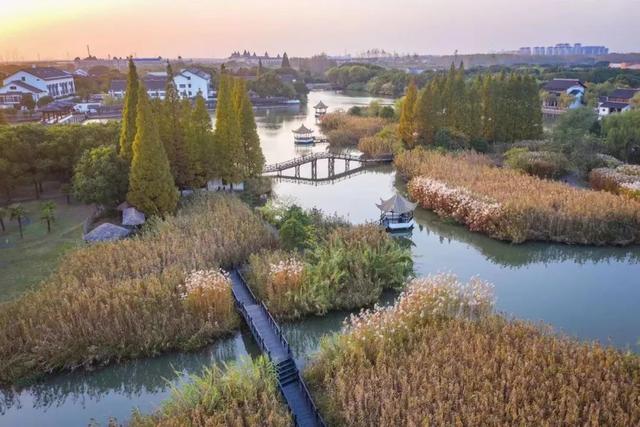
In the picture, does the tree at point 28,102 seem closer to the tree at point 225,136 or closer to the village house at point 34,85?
the village house at point 34,85

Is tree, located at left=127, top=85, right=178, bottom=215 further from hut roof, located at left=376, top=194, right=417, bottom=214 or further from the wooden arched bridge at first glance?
the wooden arched bridge

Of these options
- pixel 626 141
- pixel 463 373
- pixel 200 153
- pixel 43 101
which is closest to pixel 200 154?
pixel 200 153

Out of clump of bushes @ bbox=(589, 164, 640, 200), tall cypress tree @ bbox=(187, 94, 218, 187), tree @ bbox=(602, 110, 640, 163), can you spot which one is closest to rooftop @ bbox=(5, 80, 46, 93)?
tall cypress tree @ bbox=(187, 94, 218, 187)

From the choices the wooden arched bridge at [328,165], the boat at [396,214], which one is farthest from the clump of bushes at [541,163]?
the boat at [396,214]

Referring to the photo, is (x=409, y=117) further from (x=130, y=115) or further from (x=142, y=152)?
(x=142, y=152)

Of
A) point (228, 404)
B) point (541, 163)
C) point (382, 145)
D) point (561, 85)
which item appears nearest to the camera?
point (228, 404)

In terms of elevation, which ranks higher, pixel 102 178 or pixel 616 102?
pixel 616 102
